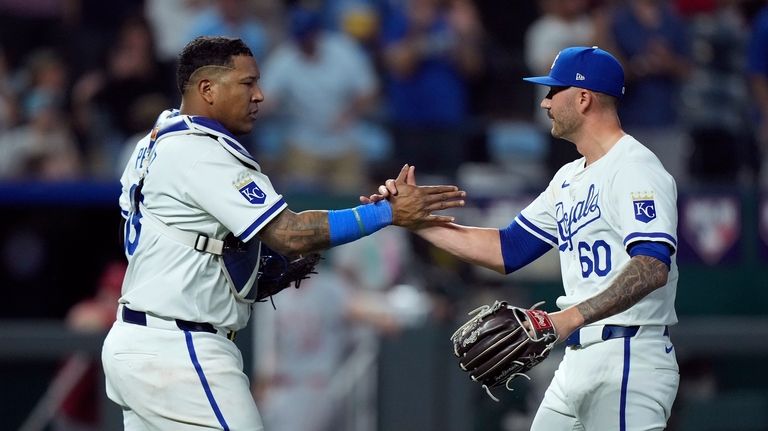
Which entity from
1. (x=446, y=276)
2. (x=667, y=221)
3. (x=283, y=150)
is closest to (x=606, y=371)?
(x=667, y=221)

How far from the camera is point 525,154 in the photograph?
11430 millimetres

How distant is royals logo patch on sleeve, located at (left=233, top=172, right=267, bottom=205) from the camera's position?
5.04 metres

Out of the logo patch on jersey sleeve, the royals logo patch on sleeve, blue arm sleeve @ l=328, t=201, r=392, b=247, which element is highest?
the royals logo patch on sleeve

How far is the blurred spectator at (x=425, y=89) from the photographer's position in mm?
11039

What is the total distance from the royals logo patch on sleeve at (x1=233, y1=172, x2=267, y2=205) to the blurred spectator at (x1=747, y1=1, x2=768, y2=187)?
22.2ft

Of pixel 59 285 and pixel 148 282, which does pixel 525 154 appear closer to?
pixel 59 285

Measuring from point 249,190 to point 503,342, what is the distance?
110 centimetres

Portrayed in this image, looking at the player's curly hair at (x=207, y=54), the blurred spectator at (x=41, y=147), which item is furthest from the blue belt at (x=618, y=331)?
the blurred spectator at (x=41, y=147)

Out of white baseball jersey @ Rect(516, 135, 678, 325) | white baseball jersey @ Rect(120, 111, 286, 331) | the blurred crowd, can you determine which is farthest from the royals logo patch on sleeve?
the blurred crowd

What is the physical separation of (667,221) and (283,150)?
6051 millimetres

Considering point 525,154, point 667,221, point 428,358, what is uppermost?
point 667,221

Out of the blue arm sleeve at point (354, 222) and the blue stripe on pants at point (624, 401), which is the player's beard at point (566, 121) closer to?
the blue arm sleeve at point (354, 222)

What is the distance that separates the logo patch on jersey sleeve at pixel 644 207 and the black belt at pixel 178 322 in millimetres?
1664

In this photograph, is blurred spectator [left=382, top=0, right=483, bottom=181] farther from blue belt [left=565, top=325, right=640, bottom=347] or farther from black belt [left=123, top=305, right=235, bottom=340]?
black belt [left=123, top=305, right=235, bottom=340]
